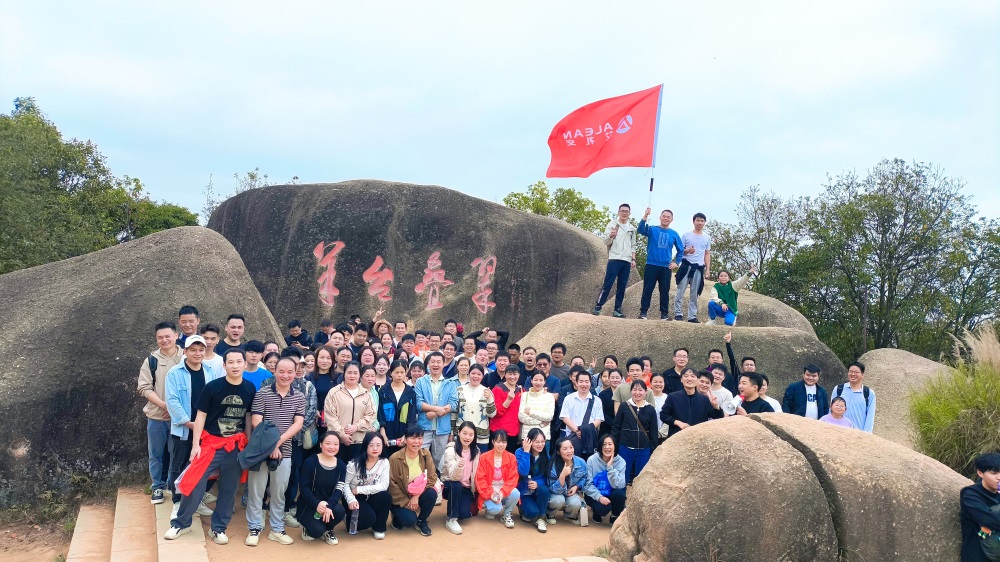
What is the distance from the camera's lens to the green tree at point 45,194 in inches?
494

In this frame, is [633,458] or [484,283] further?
[484,283]

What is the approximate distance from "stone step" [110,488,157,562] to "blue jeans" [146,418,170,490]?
254 millimetres

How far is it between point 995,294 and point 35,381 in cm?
1625

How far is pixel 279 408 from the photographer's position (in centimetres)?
552

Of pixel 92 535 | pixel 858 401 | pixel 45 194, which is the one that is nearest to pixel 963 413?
pixel 858 401

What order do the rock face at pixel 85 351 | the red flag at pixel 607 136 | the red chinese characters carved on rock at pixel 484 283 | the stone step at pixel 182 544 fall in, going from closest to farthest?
1. the stone step at pixel 182 544
2. the rock face at pixel 85 351
3. the red flag at pixel 607 136
4. the red chinese characters carved on rock at pixel 484 283

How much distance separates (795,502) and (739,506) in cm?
35

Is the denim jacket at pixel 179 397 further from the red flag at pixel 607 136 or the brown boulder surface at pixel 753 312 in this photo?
the brown boulder surface at pixel 753 312

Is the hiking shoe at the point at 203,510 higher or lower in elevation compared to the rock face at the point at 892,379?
lower

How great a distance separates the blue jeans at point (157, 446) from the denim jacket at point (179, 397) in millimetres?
315

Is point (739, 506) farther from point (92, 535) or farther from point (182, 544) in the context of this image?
point (92, 535)

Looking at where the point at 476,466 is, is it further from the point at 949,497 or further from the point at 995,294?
the point at 995,294

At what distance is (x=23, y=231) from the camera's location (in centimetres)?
1271

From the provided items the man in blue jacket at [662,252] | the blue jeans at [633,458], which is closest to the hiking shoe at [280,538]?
the blue jeans at [633,458]
